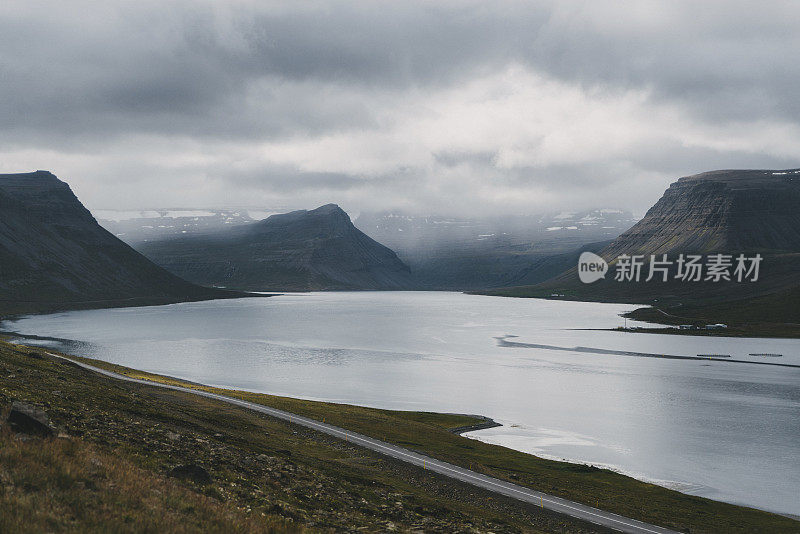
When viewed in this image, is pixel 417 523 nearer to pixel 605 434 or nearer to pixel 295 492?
pixel 295 492

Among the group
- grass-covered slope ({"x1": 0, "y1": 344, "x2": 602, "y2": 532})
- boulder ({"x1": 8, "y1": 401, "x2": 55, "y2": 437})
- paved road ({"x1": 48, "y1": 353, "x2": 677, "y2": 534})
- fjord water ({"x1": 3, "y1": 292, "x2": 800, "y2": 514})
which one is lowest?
fjord water ({"x1": 3, "y1": 292, "x2": 800, "y2": 514})

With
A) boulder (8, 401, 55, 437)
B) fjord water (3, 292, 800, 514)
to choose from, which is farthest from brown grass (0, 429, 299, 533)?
fjord water (3, 292, 800, 514)

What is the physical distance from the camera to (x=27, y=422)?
21.6 metres

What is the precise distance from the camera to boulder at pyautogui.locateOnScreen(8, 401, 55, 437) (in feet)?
70.1

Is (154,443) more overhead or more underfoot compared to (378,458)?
more overhead

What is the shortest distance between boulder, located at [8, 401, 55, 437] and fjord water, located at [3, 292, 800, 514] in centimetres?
5157

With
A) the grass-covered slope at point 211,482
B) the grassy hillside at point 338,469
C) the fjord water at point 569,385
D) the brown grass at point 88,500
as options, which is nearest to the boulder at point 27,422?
the grass-covered slope at point 211,482

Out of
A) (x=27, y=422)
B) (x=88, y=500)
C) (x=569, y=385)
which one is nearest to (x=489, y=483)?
(x=27, y=422)

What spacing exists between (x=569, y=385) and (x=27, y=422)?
100437mm

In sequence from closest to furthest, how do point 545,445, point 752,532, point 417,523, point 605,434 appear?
point 417,523 < point 752,532 < point 545,445 < point 605,434

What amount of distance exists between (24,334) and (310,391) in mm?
130560

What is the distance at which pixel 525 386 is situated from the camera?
10969 centimetres

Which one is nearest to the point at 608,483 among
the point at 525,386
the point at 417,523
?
the point at 417,523

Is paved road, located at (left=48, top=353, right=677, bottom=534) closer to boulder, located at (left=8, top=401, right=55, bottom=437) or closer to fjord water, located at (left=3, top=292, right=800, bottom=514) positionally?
fjord water, located at (left=3, top=292, right=800, bottom=514)
